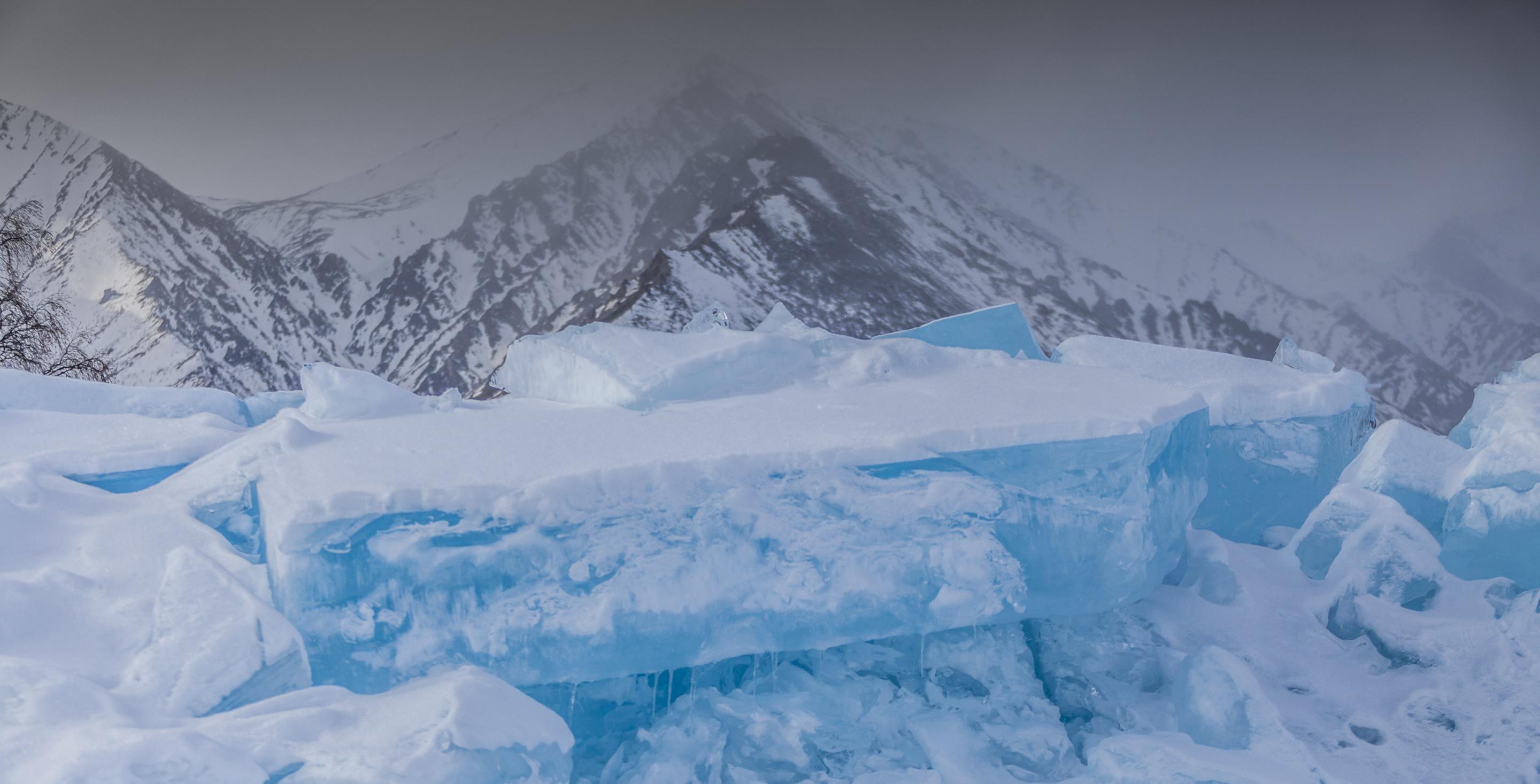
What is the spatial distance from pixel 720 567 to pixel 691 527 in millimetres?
134

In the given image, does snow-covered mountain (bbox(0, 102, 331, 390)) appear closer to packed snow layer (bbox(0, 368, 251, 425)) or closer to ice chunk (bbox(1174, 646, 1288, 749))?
packed snow layer (bbox(0, 368, 251, 425))

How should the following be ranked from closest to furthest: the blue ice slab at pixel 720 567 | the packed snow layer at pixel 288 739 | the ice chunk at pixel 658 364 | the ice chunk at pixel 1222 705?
1. the packed snow layer at pixel 288 739
2. the blue ice slab at pixel 720 567
3. the ice chunk at pixel 1222 705
4. the ice chunk at pixel 658 364

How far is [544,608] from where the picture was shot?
2.36 metres

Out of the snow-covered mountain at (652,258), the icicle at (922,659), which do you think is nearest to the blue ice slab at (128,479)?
the icicle at (922,659)

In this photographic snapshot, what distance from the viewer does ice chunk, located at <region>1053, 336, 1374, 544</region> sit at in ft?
13.9

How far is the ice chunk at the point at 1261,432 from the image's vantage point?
4234 millimetres

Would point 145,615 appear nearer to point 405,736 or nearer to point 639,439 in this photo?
point 405,736

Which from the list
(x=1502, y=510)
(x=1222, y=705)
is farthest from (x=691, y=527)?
(x=1502, y=510)

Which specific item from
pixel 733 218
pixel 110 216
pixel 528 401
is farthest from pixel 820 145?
pixel 528 401

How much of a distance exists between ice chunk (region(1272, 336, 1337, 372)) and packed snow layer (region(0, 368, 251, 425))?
5.88m

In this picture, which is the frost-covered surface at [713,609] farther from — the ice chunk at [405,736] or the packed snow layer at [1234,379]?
the packed snow layer at [1234,379]

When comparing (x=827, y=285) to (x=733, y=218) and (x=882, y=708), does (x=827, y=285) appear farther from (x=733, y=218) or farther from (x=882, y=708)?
(x=882, y=708)

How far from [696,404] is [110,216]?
2335 centimetres

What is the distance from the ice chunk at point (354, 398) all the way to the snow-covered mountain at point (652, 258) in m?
13.9
